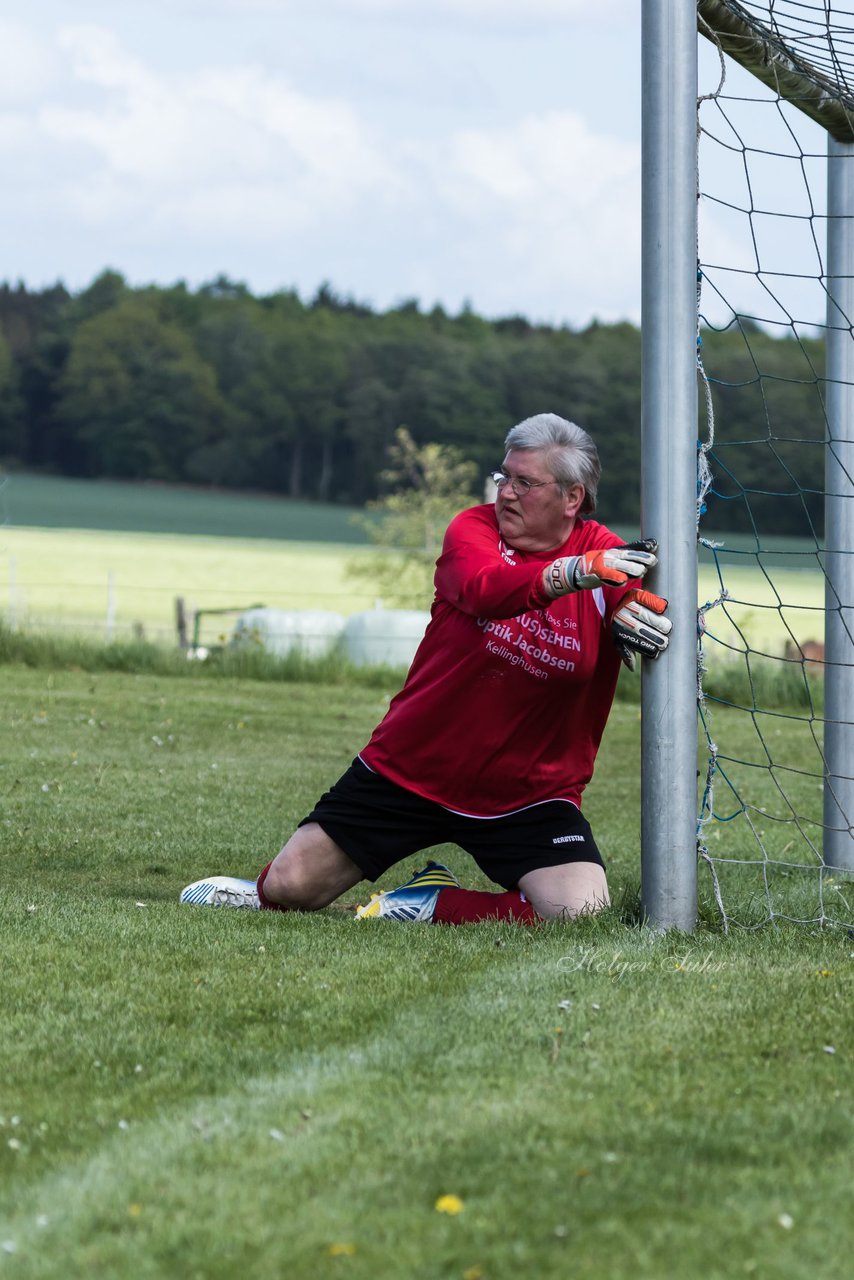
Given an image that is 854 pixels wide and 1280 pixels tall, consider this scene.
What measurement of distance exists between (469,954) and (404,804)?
2.56 ft

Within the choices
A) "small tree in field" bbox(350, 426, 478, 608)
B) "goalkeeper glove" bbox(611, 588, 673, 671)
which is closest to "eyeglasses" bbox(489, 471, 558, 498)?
"goalkeeper glove" bbox(611, 588, 673, 671)

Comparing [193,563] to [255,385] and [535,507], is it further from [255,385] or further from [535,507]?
[535,507]

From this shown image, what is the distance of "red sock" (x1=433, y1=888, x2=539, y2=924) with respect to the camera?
479 cm

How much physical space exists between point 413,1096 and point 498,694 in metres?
1.92

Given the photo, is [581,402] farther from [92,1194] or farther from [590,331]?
A: [92,1194]

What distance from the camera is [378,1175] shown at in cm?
257

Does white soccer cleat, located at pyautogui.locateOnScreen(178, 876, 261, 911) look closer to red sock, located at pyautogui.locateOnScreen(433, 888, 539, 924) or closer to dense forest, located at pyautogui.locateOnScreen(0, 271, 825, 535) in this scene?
red sock, located at pyautogui.locateOnScreen(433, 888, 539, 924)

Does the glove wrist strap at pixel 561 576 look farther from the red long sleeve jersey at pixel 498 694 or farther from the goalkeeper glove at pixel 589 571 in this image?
the red long sleeve jersey at pixel 498 694

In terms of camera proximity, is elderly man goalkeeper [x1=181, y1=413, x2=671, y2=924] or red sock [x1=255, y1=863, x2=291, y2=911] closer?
elderly man goalkeeper [x1=181, y1=413, x2=671, y2=924]

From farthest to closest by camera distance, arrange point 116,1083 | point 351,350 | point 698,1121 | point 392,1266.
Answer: point 351,350 → point 116,1083 → point 698,1121 → point 392,1266

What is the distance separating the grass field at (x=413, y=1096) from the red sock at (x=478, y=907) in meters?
0.17

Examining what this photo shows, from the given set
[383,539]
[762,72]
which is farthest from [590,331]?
[762,72]

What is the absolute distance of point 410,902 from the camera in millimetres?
4934

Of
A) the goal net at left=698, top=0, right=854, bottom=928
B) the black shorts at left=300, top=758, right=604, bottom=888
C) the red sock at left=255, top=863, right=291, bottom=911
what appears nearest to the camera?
the goal net at left=698, top=0, right=854, bottom=928
